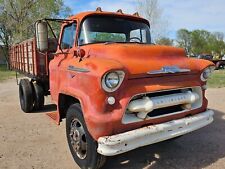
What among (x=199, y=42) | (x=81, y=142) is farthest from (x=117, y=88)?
(x=199, y=42)

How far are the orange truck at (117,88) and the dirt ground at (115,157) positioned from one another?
0.59 metres

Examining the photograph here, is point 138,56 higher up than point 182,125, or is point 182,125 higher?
point 138,56

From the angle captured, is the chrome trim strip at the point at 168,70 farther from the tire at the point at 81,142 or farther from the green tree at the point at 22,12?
the green tree at the point at 22,12

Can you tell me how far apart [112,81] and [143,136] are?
0.79 meters

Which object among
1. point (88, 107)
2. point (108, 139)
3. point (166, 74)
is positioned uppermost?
point (166, 74)

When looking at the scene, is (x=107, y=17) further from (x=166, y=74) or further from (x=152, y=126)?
(x=152, y=126)

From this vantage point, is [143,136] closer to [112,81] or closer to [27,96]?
[112,81]

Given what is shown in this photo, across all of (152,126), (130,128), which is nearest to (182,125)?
(152,126)

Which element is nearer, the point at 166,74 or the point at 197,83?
the point at 166,74

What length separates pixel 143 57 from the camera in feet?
14.9

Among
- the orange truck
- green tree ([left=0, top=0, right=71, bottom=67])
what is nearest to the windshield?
the orange truck

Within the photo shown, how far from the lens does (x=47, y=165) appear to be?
4.95 m

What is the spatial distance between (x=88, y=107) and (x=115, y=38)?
1799 millimetres

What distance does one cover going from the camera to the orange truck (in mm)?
3982
